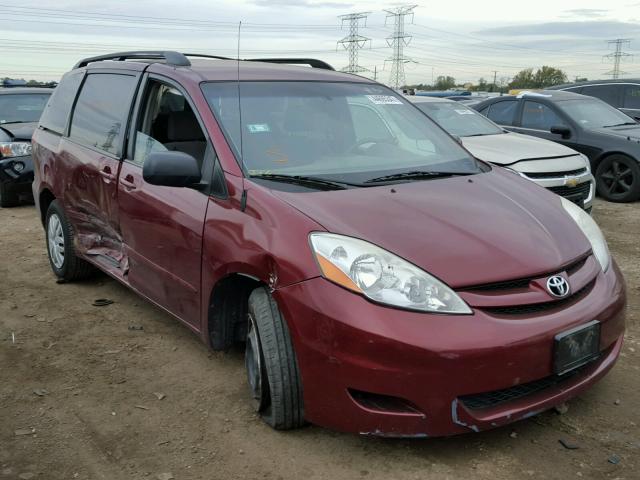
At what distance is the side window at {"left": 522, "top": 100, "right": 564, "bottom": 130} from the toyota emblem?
24.5 feet

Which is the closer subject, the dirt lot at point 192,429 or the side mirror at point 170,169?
the dirt lot at point 192,429

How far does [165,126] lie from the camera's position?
3898 mm

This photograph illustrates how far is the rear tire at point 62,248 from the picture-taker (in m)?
5.03

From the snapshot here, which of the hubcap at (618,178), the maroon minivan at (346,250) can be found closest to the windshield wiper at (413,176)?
the maroon minivan at (346,250)

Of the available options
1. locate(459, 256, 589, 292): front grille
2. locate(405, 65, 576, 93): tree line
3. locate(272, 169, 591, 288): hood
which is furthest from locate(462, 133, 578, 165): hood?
locate(405, 65, 576, 93): tree line

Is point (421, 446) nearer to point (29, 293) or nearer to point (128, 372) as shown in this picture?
point (128, 372)

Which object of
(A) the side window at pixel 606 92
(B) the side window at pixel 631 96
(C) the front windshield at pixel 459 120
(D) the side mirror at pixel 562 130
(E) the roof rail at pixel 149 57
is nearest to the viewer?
(E) the roof rail at pixel 149 57

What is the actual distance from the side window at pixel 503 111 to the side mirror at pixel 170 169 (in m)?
8.02

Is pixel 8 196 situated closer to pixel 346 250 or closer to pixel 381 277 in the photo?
pixel 346 250

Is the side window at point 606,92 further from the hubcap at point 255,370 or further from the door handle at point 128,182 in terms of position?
the hubcap at point 255,370

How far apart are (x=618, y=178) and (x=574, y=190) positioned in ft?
7.99

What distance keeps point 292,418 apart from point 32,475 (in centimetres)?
112

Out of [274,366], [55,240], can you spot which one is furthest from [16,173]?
[274,366]

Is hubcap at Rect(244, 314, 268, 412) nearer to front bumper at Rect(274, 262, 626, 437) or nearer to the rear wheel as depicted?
front bumper at Rect(274, 262, 626, 437)
